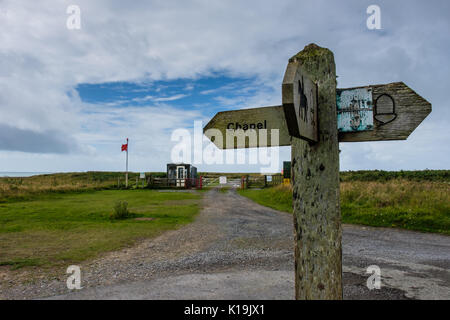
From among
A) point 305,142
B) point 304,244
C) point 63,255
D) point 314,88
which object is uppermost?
point 314,88

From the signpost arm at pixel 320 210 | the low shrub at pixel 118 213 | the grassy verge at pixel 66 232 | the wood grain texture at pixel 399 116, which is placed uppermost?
the wood grain texture at pixel 399 116

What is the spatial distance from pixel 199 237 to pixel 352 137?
6193mm

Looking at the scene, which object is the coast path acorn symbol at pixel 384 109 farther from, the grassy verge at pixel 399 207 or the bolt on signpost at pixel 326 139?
the grassy verge at pixel 399 207

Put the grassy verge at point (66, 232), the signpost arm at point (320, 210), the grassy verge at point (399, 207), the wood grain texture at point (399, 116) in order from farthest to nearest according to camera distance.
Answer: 1. the grassy verge at point (399, 207)
2. the grassy verge at point (66, 232)
3. the wood grain texture at point (399, 116)
4. the signpost arm at point (320, 210)

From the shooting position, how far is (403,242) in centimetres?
713

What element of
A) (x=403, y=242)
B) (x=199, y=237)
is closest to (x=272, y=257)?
(x=199, y=237)

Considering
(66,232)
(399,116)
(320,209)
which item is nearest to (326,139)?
(320,209)

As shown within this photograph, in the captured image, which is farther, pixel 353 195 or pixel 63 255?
pixel 353 195

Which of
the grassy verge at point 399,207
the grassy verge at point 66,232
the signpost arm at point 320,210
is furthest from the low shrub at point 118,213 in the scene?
the signpost arm at point 320,210

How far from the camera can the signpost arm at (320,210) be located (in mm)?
1868

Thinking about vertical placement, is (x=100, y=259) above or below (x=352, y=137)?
below

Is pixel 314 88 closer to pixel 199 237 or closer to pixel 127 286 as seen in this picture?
pixel 127 286

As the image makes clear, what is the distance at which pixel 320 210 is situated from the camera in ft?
6.19
